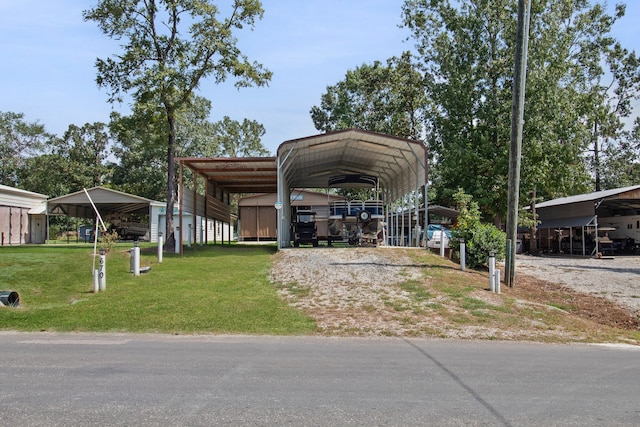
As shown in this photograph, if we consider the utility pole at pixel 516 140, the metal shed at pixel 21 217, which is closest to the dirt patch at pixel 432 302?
the utility pole at pixel 516 140

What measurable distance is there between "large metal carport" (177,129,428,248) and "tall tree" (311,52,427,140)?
986 cm

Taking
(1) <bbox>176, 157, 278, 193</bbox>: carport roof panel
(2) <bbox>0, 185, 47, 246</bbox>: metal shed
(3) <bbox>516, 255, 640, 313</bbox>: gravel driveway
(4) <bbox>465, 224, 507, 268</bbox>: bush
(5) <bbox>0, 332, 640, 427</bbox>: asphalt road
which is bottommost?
(5) <bbox>0, 332, 640, 427</bbox>: asphalt road

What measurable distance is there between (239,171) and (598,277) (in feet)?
50.5

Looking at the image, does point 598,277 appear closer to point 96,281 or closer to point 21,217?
point 96,281

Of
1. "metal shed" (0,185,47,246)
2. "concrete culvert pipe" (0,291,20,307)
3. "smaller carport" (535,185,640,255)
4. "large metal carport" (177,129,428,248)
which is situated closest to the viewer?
"concrete culvert pipe" (0,291,20,307)

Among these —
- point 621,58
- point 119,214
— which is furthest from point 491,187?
point 119,214

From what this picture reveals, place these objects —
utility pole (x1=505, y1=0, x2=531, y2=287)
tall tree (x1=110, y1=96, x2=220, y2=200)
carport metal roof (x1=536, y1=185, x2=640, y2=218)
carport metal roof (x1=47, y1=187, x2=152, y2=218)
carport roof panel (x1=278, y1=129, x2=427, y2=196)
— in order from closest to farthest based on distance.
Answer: utility pole (x1=505, y1=0, x2=531, y2=287)
carport roof panel (x1=278, y1=129, x2=427, y2=196)
carport metal roof (x1=536, y1=185, x2=640, y2=218)
carport metal roof (x1=47, y1=187, x2=152, y2=218)
tall tree (x1=110, y1=96, x2=220, y2=200)

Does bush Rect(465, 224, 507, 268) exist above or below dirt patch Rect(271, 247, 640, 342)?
above

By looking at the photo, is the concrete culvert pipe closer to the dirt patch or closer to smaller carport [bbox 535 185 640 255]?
the dirt patch

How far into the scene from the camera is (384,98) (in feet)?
135

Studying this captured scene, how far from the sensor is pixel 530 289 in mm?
16078

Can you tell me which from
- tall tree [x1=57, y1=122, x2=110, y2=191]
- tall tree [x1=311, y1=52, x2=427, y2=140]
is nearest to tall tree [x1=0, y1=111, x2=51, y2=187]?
tall tree [x1=57, y1=122, x2=110, y2=191]

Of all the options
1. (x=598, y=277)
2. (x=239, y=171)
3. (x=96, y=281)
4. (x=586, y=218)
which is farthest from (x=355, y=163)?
(x=96, y=281)

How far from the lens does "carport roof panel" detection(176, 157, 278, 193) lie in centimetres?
2236
